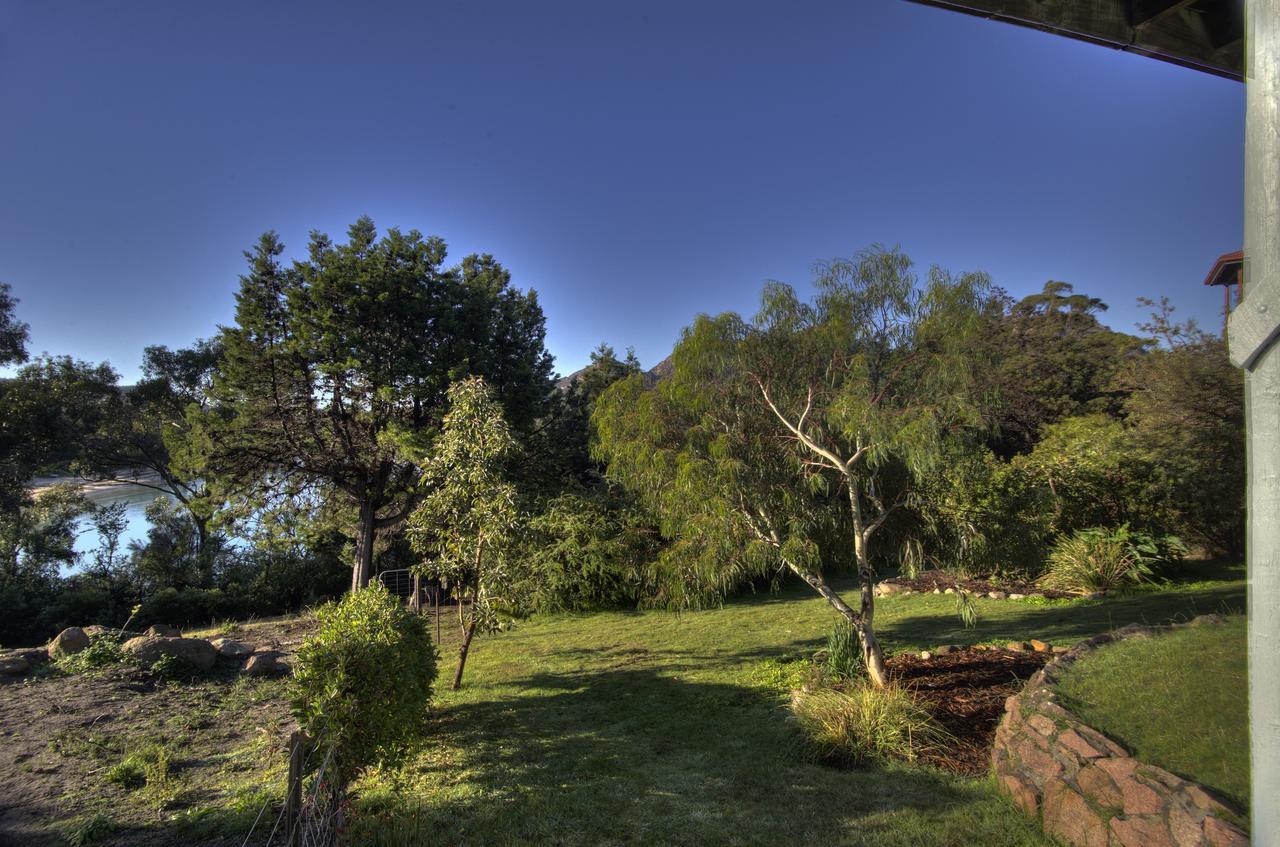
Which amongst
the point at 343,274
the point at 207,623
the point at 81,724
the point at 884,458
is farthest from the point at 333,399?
the point at 884,458

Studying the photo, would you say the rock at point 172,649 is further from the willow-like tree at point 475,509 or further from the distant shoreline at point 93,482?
the distant shoreline at point 93,482

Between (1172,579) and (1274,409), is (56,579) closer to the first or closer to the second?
(1274,409)

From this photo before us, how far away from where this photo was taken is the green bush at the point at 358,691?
15.1 feet

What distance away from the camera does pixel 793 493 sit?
6.92 metres

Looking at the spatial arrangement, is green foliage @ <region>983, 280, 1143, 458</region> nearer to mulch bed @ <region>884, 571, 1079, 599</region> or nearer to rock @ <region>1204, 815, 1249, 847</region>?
mulch bed @ <region>884, 571, 1079, 599</region>

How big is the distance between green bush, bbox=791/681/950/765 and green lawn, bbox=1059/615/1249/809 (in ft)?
3.99

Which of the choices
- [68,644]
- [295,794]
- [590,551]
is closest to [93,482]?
[68,644]

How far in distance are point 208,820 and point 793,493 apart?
5772 millimetres

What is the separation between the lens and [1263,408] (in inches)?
64.5

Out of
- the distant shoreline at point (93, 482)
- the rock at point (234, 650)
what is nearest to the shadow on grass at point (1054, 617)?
the rock at point (234, 650)

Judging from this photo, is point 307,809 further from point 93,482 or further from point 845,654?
point 93,482

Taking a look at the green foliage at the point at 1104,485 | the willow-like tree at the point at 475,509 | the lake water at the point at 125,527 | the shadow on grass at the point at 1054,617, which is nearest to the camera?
the willow-like tree at the point at 475,509

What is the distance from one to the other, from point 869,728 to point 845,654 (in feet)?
5.53

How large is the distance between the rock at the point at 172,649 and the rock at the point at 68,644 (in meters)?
0.60
